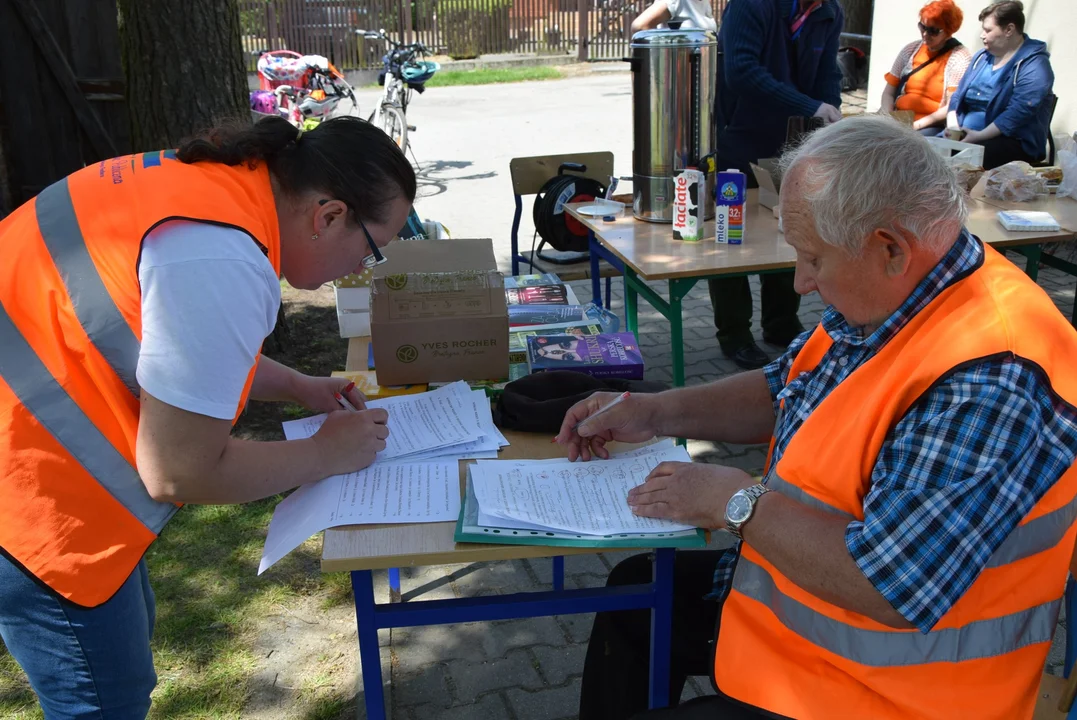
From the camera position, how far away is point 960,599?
1.31 metres

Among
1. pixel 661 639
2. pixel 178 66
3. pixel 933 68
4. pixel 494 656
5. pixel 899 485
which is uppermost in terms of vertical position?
pixel 178 66

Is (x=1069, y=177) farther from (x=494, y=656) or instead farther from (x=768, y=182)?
(x=494, y=656)

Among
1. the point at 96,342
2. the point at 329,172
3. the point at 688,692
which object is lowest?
the point at 688,692

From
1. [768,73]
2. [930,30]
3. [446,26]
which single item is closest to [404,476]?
[768,73]

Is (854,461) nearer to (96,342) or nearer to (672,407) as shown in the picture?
(672,407)

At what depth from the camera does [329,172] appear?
1526mm

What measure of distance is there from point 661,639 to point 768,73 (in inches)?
133

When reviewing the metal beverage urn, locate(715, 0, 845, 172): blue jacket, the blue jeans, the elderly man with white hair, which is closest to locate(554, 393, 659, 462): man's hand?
the elderly man with white hair

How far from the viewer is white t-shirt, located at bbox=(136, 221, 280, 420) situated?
129cm

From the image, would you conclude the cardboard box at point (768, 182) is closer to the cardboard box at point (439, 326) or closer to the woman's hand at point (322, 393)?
the cardboard box at point (439, 326)

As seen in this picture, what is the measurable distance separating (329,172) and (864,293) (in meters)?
0.92

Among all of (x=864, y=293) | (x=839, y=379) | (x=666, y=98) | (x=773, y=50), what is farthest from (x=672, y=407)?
(x=773, y=50)

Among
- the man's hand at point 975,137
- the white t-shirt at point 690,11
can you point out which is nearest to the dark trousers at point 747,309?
the white t-shirt at point 690,11

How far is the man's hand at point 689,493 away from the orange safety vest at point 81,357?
721 millimetres
